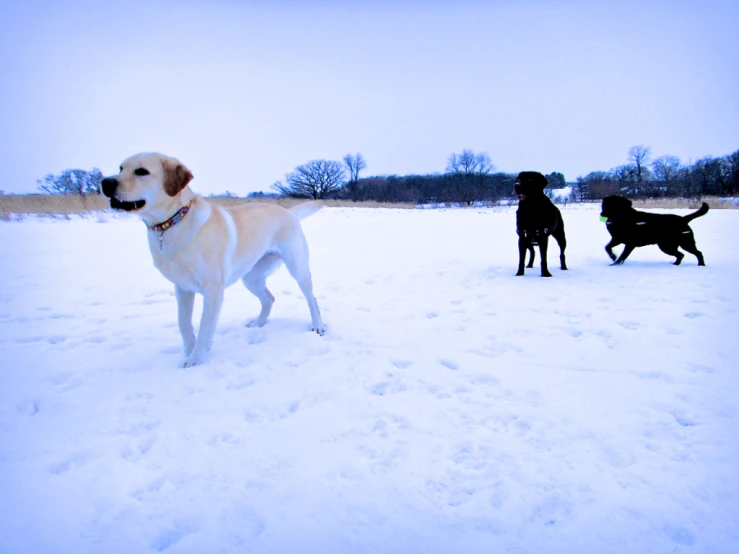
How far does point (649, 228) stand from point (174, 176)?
6860 mm

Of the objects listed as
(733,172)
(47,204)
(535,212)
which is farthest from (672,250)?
(47,204)

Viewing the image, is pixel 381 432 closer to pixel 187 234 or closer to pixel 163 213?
pixel 187 234

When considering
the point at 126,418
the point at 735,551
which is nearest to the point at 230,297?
the point at 126,418

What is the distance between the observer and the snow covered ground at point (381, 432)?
125 cm

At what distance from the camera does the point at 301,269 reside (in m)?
3.31

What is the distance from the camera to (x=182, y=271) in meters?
2.46

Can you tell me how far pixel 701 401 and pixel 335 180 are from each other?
4985cm

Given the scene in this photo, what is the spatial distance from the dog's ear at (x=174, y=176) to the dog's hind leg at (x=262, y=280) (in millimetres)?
1041

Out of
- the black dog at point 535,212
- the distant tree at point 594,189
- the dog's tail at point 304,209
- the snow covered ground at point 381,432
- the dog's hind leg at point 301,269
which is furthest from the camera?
the distant tree at point 594,189

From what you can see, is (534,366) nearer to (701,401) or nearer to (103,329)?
(701,401)

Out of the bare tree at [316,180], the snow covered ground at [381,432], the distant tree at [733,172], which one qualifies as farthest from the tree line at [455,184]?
the snow covered ground at [381,432]

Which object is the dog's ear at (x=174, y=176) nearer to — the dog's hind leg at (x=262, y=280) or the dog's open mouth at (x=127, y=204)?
the dog's open mouth at (x=127, y=204)

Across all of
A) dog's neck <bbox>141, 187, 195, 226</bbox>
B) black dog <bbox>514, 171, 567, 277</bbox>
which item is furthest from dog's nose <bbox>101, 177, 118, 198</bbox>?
black dog <bbox>514, 171, 567, 277</bbox>

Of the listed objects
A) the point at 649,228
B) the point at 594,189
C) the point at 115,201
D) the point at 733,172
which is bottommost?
the point at 649,228
